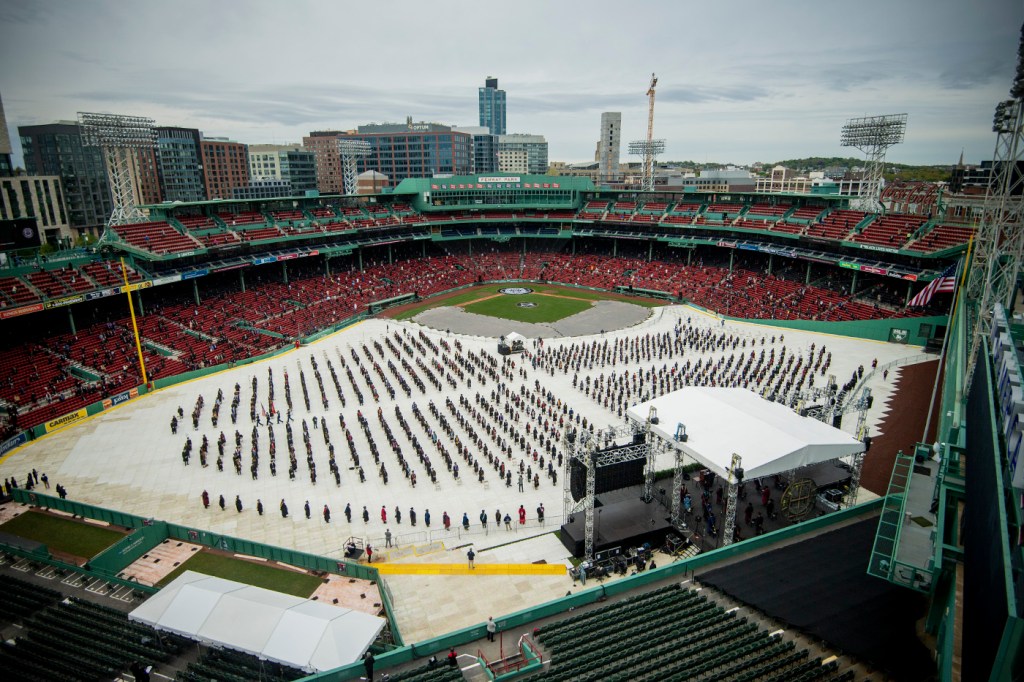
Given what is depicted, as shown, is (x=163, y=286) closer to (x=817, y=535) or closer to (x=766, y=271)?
(x=817, y=535)

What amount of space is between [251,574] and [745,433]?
16419 mm

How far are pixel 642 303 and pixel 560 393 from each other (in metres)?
24.8

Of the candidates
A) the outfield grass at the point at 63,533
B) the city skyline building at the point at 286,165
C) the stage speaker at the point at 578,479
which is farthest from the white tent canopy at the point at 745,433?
the city skyline building at the point at 286,165

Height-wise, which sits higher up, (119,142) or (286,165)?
(286,165)

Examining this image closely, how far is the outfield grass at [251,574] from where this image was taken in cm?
1736

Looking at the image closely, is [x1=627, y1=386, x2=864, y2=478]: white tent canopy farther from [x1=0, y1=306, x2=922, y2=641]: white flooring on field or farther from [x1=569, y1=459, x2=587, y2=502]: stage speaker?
[x1=0, y1=306, x2=922, y2=641]: white flooring on field

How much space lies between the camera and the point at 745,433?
19.0 meters

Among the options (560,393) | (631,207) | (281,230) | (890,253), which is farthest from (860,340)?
(281,230)

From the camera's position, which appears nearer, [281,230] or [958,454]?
[958,454]

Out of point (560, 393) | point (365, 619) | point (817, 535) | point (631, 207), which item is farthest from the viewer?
point (631, 207)

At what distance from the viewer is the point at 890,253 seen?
154 ft

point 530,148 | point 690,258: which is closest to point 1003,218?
point 690,258

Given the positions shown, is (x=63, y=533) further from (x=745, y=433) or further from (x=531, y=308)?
(x=531, y=308)

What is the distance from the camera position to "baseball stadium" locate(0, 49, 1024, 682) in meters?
13.4
